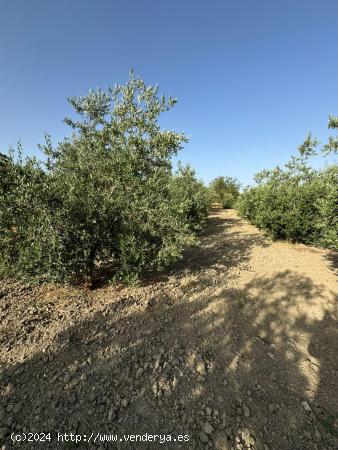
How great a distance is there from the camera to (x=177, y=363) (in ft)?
11.4

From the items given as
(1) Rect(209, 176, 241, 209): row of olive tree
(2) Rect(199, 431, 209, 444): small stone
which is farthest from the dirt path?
(1) Rect(209, 176, 241, 209): row of olive tree

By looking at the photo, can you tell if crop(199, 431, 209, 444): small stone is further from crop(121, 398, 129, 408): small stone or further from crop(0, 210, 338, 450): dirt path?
crop(121, 398, 129, 408): small stone

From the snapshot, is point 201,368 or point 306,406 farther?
point 201,368

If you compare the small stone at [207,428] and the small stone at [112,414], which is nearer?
the small stone at [207,428]

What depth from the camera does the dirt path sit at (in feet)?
8.60

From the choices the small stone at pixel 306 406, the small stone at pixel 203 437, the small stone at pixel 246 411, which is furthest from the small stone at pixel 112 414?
the small stone at pixel 306 406

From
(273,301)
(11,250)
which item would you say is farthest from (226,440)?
(11,250)

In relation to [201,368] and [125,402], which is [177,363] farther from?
[125,402]

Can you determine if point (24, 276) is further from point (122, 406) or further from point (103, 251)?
point (122, 406)

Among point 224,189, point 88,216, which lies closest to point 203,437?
point 88,216

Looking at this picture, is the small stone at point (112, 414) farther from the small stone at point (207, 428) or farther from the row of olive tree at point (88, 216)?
the row of olive tree at point (88, 216)

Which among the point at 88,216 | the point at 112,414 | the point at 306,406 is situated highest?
the point at 88,216

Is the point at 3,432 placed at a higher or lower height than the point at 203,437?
higher

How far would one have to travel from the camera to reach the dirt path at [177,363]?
2621 mm
